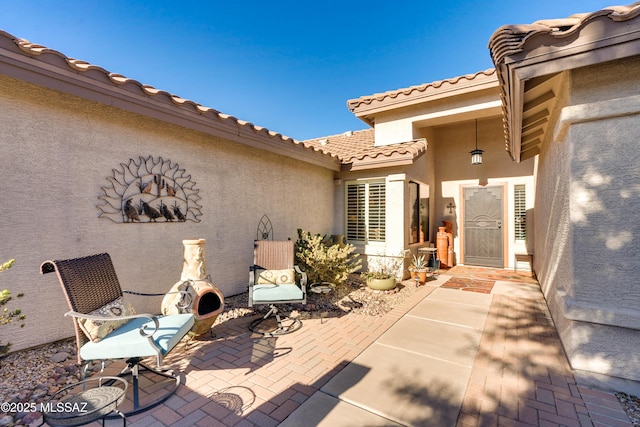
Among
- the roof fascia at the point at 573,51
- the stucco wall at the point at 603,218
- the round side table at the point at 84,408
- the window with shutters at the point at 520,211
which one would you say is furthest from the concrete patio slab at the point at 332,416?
the window with shutters at the point at 520,211

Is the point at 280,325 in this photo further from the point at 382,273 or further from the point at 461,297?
the point at 461,297

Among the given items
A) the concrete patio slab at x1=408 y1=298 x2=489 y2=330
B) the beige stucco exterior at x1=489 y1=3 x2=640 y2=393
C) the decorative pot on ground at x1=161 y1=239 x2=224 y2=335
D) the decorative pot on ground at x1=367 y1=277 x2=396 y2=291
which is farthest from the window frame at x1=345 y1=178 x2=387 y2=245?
the decorative pot on ground at x1=161 y1=239 x2=224 y2=335

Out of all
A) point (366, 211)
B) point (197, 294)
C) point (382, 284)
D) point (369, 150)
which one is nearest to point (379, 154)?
point (369, 150)

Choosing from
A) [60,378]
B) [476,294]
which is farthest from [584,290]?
[60,378]

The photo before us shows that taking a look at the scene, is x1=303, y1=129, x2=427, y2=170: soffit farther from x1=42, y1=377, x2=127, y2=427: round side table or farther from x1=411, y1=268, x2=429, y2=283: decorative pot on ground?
x1=42, y1=377, x2=127, y2=427: round side table

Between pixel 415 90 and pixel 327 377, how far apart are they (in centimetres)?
788

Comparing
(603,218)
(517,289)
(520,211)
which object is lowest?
(517,289)

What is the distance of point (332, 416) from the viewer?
2570mm

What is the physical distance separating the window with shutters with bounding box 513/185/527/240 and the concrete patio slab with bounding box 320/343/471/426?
25.1 feet

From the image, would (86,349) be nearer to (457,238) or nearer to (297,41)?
(457,238)

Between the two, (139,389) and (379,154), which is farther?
(379,154)

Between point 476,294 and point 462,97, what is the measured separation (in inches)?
209

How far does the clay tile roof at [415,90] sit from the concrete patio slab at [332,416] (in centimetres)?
802

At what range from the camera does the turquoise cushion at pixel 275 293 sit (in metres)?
4.43
